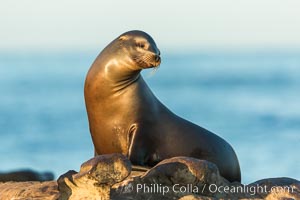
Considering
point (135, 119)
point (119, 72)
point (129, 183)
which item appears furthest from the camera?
point (119, 72)

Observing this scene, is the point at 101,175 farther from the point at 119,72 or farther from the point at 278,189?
the point at 119,72

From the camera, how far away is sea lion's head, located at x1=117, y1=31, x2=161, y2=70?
10.7 metres

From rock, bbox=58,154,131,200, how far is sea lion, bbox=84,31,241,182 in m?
2.02

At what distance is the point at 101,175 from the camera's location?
848 cm

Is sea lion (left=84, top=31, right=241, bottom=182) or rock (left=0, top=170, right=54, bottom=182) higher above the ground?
sea lion (left=84, top=31, right=241, bottom=182)

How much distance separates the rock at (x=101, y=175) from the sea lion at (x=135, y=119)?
2.02m

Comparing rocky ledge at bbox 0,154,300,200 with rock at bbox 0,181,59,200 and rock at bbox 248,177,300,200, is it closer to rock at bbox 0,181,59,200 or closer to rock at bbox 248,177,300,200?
rock at bbox 0,181,59,200

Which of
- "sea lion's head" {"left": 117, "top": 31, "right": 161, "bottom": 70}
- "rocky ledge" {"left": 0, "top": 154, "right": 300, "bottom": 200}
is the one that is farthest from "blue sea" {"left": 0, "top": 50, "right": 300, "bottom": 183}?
"rocky ledge" {"left": 0, "top": 154, "right": 300, "bottom": 200}

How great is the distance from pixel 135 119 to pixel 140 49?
64 centimetres

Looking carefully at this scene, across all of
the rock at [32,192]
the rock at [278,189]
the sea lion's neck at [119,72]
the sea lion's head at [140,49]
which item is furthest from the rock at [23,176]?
the rock at [278,189]

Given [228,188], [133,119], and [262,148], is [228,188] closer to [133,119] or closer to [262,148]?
[133,119]

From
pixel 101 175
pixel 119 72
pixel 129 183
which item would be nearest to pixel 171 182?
pixel 129 183

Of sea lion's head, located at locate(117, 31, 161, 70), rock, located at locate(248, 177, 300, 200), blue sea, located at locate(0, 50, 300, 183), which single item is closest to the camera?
rock, located at locate(248, 177, 300, 200)

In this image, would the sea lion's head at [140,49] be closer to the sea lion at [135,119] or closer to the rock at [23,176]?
the sea lion at [135,119]
